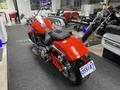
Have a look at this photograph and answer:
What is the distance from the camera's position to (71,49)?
1.78m

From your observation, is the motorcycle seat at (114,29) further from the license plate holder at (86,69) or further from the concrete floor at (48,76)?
the license plate holder at (86,69)

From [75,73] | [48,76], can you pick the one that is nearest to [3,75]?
[48,76]

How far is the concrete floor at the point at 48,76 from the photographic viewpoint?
76.3 inches

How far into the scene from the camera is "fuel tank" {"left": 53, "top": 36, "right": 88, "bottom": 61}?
5.64 feet

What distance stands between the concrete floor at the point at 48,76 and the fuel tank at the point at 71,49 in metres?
0.54

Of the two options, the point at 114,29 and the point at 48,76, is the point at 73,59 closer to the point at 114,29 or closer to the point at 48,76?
the point at 48,76

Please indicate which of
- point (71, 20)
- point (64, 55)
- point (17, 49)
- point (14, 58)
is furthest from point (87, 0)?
point (64, 55)

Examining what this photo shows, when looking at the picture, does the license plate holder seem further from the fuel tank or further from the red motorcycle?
the fuel tank

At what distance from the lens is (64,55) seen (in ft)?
5.94

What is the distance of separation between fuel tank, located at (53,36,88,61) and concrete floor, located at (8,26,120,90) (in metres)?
0.54

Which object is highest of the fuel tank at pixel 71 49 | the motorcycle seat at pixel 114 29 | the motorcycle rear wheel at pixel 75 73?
the motorcycle seat at pixel 114 29

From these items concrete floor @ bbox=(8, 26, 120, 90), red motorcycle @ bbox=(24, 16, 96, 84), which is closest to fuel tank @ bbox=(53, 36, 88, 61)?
red motorcycle @ bbox=(24, 16, 96, 84)

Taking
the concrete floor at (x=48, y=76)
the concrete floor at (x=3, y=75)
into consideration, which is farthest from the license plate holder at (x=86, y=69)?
the concrete floor at (x=3, y=75)

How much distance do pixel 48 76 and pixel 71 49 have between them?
2.50ft
